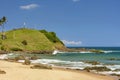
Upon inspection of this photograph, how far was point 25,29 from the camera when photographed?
175125mm

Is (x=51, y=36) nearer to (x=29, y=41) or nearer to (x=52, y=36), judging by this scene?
(x=52, y=36)


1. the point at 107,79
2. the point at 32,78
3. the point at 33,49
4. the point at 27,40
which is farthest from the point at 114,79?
the point at 27,40

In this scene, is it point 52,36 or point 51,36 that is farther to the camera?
point 52,36

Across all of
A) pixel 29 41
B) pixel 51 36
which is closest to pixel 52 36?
pixel 51 36

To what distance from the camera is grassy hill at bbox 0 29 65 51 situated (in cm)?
13619

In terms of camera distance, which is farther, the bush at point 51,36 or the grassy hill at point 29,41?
the bush at point 51,36

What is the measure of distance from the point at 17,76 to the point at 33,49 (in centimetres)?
11123

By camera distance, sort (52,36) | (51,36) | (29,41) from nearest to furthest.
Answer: (29,41), (51,36), (52,36)

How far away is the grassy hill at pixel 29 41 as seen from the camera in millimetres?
136188

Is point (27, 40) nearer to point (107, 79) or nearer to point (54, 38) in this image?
point (54, 38)

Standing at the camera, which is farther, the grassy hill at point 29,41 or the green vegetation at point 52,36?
the green vegetation at point 52,36

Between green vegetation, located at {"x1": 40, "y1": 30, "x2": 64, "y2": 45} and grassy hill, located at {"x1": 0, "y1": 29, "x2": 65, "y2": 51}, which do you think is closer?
grassy hill, located at {"x1": 0, "y1": 29, "x2": 65, "y2": 51}

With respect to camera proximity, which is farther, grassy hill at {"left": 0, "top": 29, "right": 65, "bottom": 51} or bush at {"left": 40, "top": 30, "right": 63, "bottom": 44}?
bush at {"left": 40, "top": 30, "right": 63, "bottom": 44}

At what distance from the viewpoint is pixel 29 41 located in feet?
511
